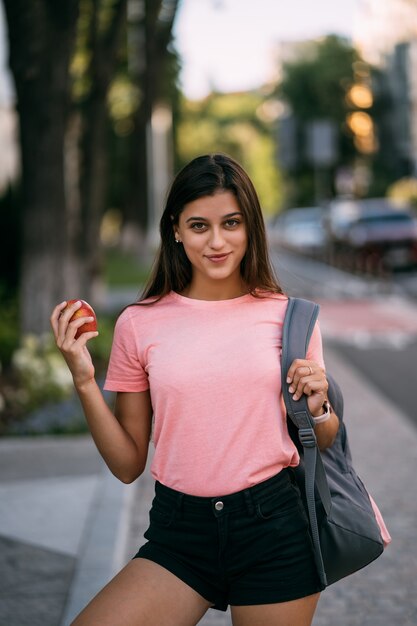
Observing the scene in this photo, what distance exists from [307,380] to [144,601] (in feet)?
2.09

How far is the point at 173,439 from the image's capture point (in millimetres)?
2875

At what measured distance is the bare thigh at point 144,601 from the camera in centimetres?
264

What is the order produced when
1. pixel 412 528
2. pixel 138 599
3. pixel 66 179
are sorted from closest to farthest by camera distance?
pixel 138 599 → pixel 412 528 → pixel 66 179

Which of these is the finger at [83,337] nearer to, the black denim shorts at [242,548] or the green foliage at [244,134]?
the black denim shorts at [242,548]

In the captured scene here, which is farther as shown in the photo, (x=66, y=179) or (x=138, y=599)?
(x=66, y=179)

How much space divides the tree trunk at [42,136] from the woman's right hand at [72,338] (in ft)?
27.8

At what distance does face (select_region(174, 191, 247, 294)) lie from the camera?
2.93 meters

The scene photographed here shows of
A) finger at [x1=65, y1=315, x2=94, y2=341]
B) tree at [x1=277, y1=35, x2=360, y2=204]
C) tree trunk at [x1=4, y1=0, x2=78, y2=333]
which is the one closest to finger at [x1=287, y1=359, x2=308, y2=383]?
finger at [x1=65, y1=315, x2=94, y2=341]

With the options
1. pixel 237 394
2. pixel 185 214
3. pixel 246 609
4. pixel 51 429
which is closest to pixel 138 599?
pixel 246 609

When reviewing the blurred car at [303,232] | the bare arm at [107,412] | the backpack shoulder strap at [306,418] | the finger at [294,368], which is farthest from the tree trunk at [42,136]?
the blurred car at [303,232]

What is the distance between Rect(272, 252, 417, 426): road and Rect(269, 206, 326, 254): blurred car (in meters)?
10.8

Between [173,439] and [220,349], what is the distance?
25 cm

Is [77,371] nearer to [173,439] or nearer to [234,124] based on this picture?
[173,439]

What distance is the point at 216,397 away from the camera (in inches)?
112
